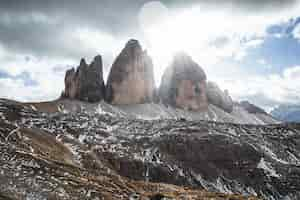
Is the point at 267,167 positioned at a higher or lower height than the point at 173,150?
lower

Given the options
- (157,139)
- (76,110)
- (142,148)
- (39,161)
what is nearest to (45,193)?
(39,161)

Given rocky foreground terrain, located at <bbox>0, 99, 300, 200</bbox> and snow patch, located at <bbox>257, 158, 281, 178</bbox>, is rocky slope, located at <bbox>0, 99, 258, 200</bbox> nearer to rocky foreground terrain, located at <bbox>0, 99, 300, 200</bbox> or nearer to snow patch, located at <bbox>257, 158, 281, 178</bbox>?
rocky foreground terrain, located at <bbox>0, 99, 300, 200</bbox>

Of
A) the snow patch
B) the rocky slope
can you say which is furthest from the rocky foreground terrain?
the rocky slope

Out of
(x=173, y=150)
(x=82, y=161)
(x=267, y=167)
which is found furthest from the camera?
(x=173, y=150)

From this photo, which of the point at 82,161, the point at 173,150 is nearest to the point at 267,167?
the point at 173,150

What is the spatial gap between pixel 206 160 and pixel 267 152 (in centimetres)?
2570

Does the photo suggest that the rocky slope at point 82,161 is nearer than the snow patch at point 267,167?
Yes

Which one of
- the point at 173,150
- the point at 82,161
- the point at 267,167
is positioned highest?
the point at 173,150

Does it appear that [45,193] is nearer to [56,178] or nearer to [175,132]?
[56,178]

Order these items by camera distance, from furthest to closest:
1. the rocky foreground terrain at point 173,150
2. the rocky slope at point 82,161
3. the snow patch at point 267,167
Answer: the snow patch at point 267,167
the rocky foreground terrain at point 173,150
the rocky slope at point 82,161

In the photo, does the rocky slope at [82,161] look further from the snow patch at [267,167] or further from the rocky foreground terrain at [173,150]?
the snow patch at [267,167]

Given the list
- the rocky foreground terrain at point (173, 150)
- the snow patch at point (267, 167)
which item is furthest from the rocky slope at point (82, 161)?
the snow patch at point (267, 167)

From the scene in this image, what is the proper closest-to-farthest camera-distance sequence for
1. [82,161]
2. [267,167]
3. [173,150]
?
[82,161], [267,167], [173,150]

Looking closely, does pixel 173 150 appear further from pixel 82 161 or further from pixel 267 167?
pixel 82 161
